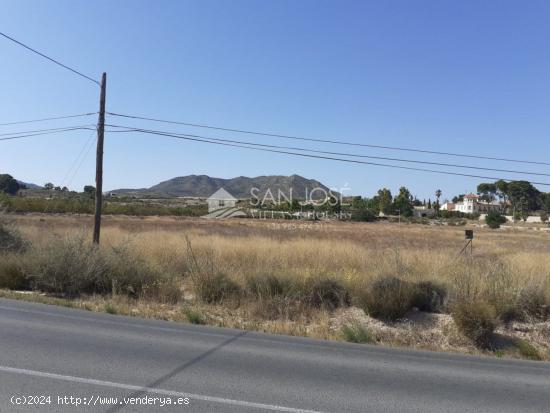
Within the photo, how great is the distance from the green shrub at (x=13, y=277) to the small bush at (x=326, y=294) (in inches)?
315

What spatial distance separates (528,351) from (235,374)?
238 inches

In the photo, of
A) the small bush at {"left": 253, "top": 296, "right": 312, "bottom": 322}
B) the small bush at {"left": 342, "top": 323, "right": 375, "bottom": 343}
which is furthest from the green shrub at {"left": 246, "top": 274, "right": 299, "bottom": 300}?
the small bush at {"left": 342, "top": 323, "right": 375, "bottom": 343}

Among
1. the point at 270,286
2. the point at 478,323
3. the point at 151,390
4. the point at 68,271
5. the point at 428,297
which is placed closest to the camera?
the point at 151,390

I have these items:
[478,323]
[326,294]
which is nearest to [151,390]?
[478,323]

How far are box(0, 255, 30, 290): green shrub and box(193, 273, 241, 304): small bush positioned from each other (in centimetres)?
502

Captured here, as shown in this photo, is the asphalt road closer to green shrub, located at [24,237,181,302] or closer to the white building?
green shrub, located at [24,237,181,302]

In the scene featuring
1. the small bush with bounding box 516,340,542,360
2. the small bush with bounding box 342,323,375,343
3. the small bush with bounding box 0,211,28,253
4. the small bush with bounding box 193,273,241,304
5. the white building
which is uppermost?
the white building

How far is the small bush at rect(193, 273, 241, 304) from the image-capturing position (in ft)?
40.9

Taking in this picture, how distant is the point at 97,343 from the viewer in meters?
6.96

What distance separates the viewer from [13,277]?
13.3 metres

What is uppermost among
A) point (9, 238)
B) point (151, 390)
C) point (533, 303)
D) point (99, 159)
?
point (99, 159)

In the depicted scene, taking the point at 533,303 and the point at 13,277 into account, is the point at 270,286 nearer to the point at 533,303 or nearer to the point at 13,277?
the point at 533,303

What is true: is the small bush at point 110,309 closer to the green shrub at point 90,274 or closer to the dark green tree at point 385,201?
the green shrub at point 90,274

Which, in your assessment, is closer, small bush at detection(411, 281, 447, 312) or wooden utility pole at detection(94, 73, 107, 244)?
small bush at detection(411, 281, 447, 312)
